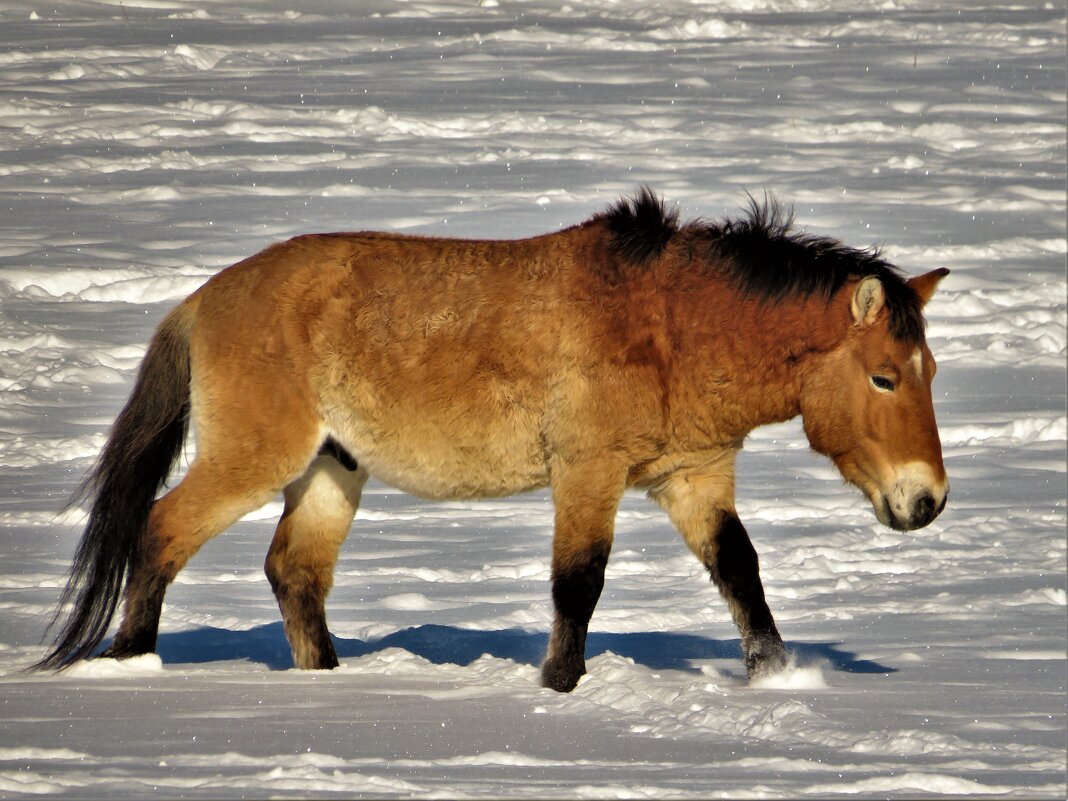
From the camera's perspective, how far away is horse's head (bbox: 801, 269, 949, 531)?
595 centimetres

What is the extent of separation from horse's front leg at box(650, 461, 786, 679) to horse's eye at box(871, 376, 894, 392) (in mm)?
716

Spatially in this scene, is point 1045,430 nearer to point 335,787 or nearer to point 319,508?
point 319,508

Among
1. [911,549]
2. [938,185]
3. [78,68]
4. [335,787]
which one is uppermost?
Answer: [78,68]

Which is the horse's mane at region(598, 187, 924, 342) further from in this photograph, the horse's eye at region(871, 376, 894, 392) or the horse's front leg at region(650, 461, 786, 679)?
the horse's front leg at region(650, 461, 786, 679)

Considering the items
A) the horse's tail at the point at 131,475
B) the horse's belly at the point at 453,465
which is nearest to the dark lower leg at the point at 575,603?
the horse's belly at the point at 453,465

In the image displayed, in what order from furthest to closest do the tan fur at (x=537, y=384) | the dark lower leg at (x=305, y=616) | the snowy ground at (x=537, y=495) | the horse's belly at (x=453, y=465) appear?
the dark lower leg at (x=305, y=616) < the horse's belly at (x=453, y=465) < the tan fur at (x=537, y=384) < the snowy ground at (x=537, y=495)

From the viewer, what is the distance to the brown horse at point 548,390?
6.04m

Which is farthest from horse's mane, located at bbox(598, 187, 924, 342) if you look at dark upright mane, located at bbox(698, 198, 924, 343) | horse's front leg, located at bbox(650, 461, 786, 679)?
horse's front leg, located at bbox(650, 461, 786, 679)

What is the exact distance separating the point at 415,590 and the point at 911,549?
9.40ft

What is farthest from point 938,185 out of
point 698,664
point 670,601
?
point 698,664

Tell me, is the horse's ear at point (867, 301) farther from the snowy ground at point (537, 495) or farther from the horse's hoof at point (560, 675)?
the horse's hoof at point (560, 675)

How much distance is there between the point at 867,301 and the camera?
599cm

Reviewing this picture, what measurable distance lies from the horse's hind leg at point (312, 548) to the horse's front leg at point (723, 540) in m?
1.35

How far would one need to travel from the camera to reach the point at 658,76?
18.8m
